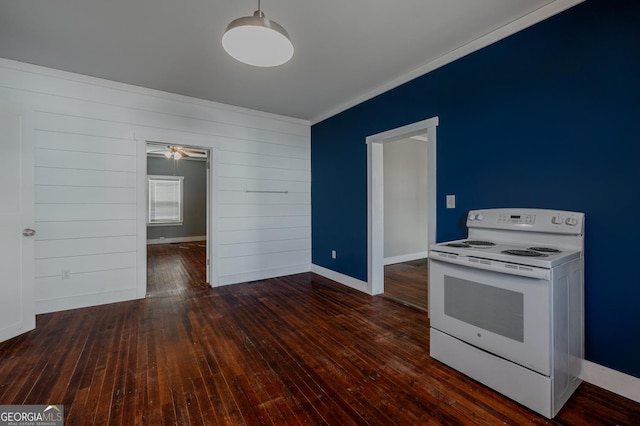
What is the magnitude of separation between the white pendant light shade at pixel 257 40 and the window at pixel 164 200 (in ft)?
26.1

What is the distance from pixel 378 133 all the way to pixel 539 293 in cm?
255

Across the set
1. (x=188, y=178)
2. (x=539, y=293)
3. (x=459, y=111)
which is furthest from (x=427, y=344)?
(x=188, y=178)

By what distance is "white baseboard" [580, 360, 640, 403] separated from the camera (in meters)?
1.75

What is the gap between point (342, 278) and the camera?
4.29 m

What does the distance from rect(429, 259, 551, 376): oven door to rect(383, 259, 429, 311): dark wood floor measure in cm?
120

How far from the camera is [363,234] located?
391 centimetres

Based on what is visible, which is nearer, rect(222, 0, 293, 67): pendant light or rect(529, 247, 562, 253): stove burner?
rect(222, 0, 293, 67): pendant light

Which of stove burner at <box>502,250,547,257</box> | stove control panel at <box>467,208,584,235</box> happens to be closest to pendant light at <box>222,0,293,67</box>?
stove burner at <box>502,250,547,257</box>

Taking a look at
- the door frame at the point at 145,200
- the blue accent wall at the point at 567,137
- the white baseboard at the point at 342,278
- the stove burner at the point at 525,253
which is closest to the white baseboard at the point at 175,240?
the door frame at the point at 145,200

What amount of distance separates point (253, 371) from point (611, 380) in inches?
94.0

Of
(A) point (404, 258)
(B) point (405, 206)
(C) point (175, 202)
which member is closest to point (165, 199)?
(C) point (175, 202)

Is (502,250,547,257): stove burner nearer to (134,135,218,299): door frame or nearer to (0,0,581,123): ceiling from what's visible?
(0,0,581,123): ceiling

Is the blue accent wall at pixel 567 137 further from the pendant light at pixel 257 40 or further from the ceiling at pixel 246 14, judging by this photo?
the pendant light at pixel 257 40

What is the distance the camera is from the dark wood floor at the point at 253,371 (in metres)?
1.65
